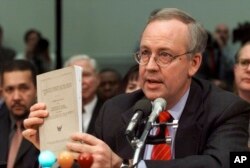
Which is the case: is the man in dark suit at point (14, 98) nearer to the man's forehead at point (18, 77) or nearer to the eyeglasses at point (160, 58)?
the man's forehead at point (18, 77)

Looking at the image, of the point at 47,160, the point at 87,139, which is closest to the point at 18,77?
the point at 87,139

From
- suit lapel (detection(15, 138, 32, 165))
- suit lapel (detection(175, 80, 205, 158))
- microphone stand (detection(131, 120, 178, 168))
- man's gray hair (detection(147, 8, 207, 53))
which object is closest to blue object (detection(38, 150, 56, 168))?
microphone stand (detection(131, 120, 178, 168))

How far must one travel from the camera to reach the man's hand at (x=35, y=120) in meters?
3.21

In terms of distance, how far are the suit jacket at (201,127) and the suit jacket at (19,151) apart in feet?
2.67

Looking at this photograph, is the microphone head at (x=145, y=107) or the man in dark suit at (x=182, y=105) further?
the man in dark suit at (x=182, y=105)

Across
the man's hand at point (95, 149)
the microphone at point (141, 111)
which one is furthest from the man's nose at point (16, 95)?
the microphone at point (141, 111)

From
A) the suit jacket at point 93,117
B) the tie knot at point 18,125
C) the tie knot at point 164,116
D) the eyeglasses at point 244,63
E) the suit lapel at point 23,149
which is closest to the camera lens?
the tie knot at point 164,116

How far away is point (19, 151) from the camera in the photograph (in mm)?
4832

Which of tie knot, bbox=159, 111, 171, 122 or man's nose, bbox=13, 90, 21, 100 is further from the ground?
tie knot, bbox=159, 111, 171, 122

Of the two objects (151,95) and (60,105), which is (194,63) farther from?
(60,105)

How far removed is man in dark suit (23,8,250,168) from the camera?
3.33m

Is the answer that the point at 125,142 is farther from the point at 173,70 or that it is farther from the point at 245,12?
the point at 245,12

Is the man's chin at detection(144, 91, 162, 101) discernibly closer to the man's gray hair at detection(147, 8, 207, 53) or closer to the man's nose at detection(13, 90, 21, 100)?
the man's gray hair at detection(147, 8, 207, 53)

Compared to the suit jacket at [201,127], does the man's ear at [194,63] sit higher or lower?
higher
